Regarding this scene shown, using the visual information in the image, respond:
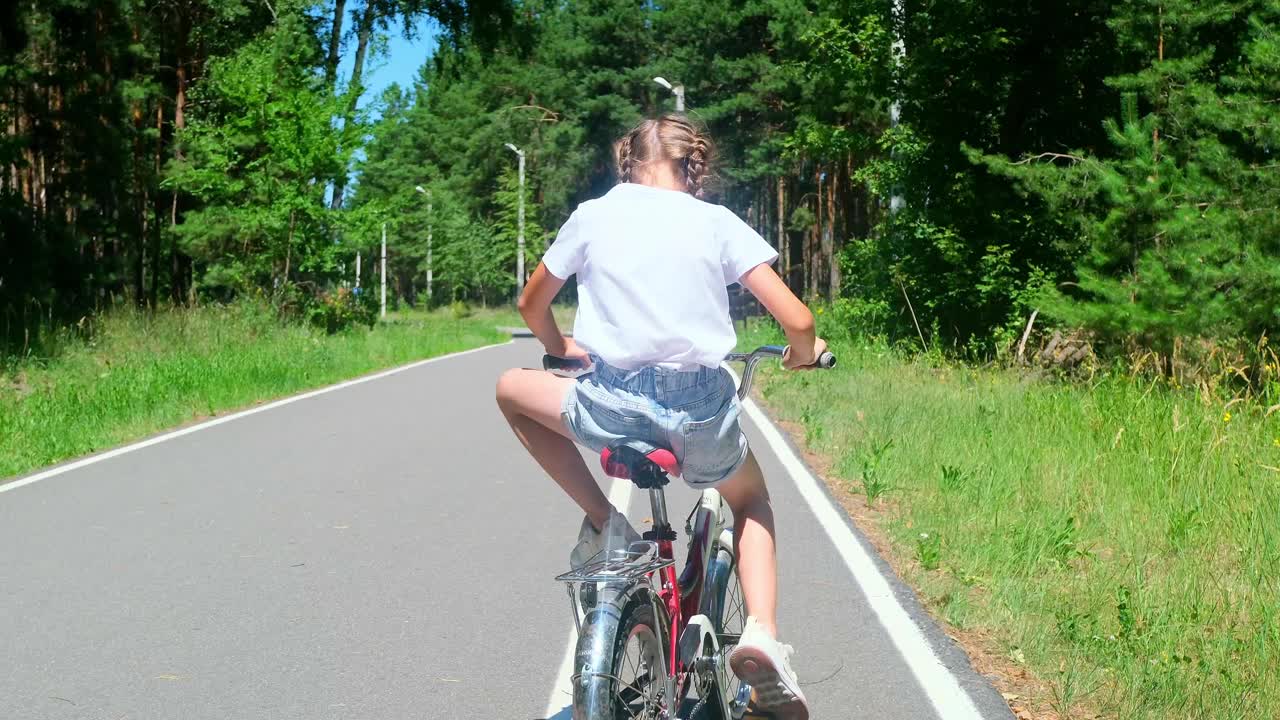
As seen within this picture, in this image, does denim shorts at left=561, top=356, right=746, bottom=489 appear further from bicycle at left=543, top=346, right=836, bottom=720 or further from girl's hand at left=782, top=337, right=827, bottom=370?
girl's hand at left=782, top=337, right=827, bottom=370

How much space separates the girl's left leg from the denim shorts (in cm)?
11

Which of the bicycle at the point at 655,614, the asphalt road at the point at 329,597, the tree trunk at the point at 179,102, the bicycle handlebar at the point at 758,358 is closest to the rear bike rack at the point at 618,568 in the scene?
the bicycle at the point at 655,614

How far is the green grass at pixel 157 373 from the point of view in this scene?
1145cm

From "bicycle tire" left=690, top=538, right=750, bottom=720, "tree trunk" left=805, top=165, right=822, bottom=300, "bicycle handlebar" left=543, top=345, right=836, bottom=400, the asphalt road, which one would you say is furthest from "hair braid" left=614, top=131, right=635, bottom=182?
"tree trunk" left=805, top=165, right=822, bottom=300

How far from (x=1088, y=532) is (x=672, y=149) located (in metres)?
4.34

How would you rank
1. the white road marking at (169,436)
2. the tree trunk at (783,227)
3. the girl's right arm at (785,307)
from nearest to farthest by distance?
1. the girl's right arm at (785,307)
2. the white road marking at (169,436)
3. the tree trunk at (783,227)

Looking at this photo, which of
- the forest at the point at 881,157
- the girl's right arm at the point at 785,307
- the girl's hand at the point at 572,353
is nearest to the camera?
the girl's right arm at the point at 785,307

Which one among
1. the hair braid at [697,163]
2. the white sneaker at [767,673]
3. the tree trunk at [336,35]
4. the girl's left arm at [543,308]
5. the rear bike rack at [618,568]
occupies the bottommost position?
the white sneaker at [767,673]

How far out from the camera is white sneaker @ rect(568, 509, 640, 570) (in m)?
3.38

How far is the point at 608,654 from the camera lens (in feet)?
10.1

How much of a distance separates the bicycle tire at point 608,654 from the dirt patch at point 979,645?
171cm

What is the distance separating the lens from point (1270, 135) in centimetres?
1026

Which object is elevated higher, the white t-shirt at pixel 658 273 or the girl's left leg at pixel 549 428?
the white t-shirt at pixel 658 273

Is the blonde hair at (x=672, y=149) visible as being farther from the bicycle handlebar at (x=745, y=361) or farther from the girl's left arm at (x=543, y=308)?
the bicycle handlebar at (x=745, y=361)
